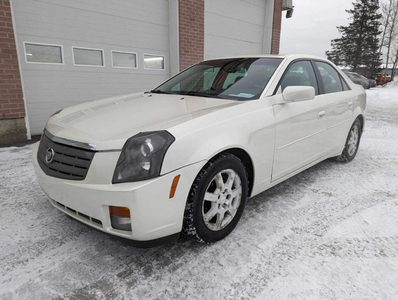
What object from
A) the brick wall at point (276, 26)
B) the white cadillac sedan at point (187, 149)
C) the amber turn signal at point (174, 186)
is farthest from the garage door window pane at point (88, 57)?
the brick wall at point (276, 26)

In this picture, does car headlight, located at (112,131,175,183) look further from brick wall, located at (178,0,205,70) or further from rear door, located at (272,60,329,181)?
brick wall, located at (178,0,205,70)

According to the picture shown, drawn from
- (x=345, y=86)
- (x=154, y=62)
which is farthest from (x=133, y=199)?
(x=154, y=62)

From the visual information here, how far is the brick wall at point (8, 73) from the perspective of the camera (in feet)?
16.0

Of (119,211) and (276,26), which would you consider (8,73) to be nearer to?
(119,211)

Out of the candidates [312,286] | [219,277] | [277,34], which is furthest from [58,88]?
[277,34]

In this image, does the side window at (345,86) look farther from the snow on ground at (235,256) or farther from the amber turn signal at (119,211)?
the amber turn signal at (119,211)

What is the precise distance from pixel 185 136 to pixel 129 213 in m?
0.60

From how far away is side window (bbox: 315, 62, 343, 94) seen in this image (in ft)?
11.7

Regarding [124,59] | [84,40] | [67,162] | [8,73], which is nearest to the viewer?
[67,162]

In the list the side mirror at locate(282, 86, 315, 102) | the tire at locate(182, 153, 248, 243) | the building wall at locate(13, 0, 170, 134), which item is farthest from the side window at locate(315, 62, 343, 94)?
the building wall at locate(13, 0, 170, 134)

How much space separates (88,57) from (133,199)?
18.0ft

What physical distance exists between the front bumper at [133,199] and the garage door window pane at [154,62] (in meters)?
5.87

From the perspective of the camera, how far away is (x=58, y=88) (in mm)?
5961

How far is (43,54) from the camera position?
5684mm
